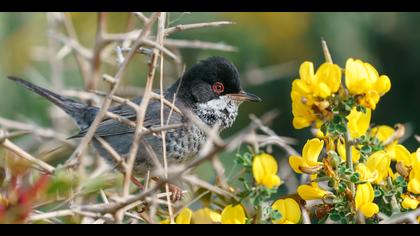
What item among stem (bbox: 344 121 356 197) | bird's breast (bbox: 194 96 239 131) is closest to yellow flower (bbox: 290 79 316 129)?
stem (bbox: 344 121 356 197)

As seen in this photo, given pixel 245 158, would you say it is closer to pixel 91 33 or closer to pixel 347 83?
pixel 347 83

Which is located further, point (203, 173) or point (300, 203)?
point (203, 173)

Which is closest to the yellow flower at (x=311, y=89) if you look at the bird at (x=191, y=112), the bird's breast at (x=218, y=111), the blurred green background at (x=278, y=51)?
the bird at (x=191, y=112)

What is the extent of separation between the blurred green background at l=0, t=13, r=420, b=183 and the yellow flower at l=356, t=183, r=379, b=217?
3.07 metres

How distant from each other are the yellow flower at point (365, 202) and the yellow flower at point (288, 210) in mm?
187

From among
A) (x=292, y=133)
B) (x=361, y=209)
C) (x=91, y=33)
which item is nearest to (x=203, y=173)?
(x=292, y=133)

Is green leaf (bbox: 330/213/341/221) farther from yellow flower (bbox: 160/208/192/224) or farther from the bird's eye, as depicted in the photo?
the bird's eye

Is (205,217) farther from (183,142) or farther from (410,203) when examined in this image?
(183,142)

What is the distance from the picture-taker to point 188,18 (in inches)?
228

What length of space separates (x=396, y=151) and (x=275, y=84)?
3.40 m

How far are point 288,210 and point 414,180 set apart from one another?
436mm

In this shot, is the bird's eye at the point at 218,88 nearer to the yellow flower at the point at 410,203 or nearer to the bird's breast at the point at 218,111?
the bird's breast at the point at 218,111
